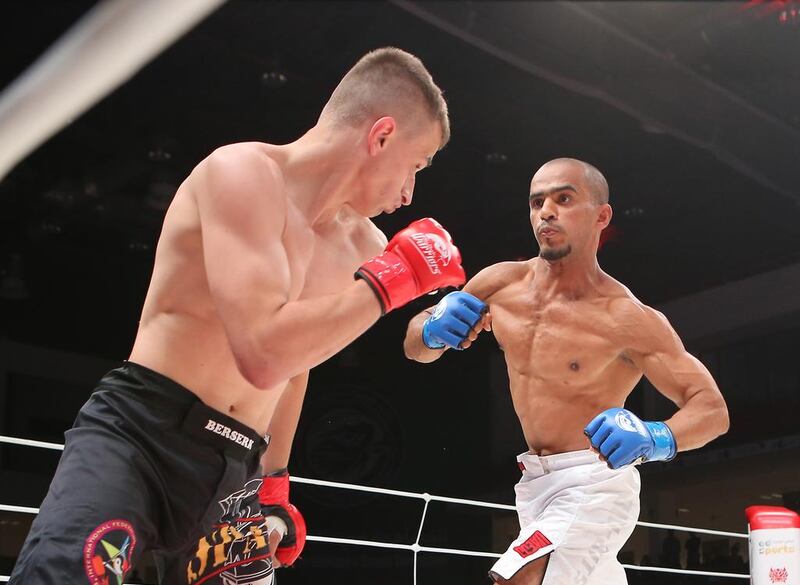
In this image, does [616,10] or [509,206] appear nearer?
[616,10]

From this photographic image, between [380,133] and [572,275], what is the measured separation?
114 cm

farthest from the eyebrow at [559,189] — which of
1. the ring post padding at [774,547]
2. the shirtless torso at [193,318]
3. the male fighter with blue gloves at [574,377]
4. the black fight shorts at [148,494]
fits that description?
the ring post padding at [774,547]

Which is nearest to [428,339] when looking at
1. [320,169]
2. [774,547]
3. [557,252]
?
[557,252]

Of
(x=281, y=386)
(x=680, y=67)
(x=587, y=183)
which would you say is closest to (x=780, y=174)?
(x=680, y=67)

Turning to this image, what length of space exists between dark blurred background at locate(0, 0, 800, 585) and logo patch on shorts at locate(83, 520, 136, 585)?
12.6ft

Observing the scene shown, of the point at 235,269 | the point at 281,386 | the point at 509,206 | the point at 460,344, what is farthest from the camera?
the point at 509,206

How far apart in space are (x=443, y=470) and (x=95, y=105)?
349 cm

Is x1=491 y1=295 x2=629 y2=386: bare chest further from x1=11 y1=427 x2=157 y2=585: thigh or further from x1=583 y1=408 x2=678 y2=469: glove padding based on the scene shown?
x1=11 y1=427 x2=157 y2=585: thigh

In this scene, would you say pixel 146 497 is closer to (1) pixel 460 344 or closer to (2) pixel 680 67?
(1) pixel 460 344

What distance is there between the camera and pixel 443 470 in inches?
260

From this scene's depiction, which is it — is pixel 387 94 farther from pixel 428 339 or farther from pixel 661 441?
pixel 661 441

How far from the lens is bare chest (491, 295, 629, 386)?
7.55 ft

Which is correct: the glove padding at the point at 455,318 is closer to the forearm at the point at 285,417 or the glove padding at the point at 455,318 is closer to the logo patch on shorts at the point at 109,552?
the forearm at the point at 285,417

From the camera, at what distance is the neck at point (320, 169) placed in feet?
4.72
